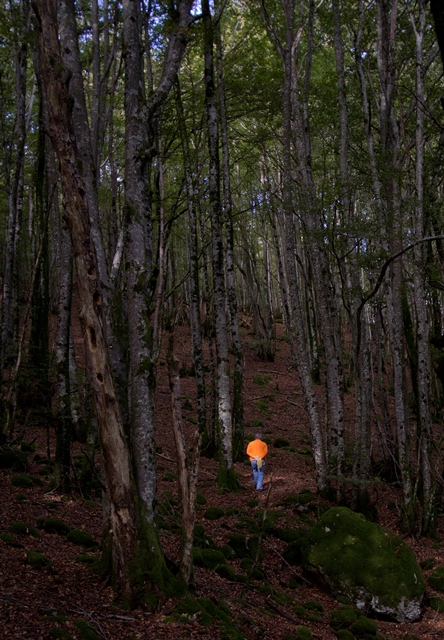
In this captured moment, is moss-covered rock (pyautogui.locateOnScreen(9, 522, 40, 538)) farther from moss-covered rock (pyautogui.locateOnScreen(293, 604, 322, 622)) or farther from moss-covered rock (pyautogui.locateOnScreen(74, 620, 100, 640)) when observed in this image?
moss-covered rock (pyautogui.locateOnScreen(293, 604, 322, 622))

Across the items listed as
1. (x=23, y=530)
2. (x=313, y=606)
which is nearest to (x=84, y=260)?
(x=23, y=530)

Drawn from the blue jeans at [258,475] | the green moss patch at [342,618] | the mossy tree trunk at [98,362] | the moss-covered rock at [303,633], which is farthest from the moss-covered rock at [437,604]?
the mossy tree trunk at [98,362]

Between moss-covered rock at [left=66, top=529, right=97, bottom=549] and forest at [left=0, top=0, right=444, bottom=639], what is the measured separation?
18.9 inches

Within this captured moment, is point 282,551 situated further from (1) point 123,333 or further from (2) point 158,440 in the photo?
(2) point 158,440

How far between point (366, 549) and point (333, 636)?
1896 mm

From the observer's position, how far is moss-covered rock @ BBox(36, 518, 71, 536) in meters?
6.49

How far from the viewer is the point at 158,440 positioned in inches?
532

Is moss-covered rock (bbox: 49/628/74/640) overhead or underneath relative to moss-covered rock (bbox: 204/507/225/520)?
overhead

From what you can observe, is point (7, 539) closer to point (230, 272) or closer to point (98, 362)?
point (98, 362)

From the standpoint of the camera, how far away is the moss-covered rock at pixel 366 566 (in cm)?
715

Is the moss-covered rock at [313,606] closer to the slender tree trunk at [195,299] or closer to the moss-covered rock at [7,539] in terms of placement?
the moss-covered rock at [7,539]

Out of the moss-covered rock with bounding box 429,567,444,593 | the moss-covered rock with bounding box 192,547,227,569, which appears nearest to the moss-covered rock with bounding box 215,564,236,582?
the moss-covered rock with bounding box 192,547,227,569

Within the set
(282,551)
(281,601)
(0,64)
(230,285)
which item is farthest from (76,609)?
(0,64)

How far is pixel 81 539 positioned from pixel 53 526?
1.65 ft
